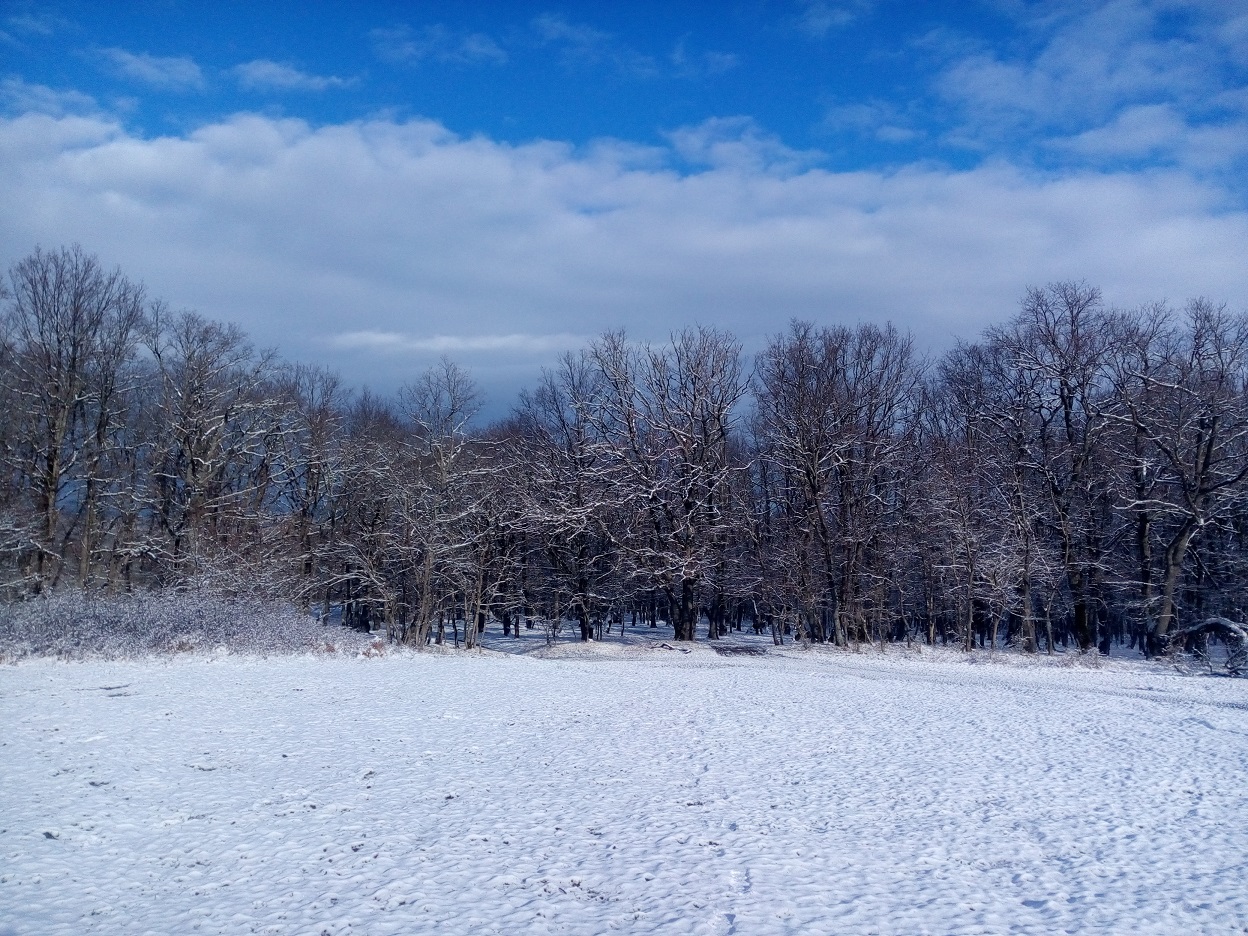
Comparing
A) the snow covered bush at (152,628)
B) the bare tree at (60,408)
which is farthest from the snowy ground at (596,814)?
the bare tree at (60,408)

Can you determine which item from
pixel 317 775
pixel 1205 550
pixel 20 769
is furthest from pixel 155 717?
pixel 1205 550

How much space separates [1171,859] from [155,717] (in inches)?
572

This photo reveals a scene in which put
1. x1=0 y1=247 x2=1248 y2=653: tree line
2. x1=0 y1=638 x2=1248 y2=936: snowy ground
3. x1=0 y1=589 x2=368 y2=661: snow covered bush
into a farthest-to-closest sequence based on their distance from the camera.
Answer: x1=0 y1=247 x2=1248 y2=653: tree line
x1=0 y1=589 x2=368 y2=661: snow covered bush
x1=0 y1=638 x2=1248 y2=936: snowy ground

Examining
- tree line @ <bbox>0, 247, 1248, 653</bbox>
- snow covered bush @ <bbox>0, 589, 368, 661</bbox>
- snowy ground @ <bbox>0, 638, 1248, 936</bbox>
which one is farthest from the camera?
tree line @ <bbox>0, 247, 1248, 653</bbox>

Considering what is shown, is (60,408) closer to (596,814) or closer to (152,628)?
(152,628)

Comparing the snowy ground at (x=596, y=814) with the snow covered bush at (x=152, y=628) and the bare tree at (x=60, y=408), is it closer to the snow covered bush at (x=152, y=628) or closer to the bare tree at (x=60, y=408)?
the snow covered bush at (x=152, y=628)

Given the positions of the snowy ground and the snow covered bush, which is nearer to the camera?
the snowy ground

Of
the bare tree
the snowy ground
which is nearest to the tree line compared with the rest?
the bare tree

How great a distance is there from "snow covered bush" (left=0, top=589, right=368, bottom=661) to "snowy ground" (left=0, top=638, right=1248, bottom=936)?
8.21 ft

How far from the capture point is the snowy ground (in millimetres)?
6766

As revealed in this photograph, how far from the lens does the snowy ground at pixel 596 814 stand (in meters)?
6.77

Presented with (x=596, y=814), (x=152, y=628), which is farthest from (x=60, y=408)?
(x=596, y=814)

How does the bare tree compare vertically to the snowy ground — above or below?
above

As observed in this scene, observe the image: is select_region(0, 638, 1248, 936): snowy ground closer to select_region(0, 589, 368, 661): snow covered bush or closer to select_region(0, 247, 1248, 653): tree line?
select_region(0, 589, 368, 661): snow covered bush
